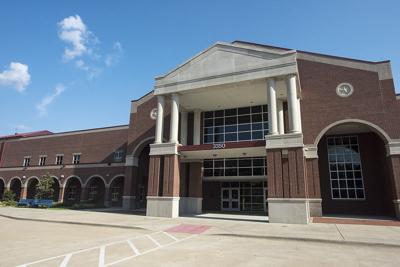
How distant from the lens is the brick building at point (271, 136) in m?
19.7

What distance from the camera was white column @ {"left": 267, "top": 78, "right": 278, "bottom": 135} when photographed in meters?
19.3

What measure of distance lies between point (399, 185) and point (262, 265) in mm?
18619

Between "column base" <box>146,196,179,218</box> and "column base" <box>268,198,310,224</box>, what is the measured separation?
7271 mm

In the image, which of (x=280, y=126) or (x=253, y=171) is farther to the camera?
(x=253, y=171)

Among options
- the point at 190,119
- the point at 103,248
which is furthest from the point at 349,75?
the point at 103,248

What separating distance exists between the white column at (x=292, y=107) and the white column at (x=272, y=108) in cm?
101

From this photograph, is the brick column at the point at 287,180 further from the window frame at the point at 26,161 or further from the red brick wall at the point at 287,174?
the window frame at the point at 26,161

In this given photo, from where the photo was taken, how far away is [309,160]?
22.7 m

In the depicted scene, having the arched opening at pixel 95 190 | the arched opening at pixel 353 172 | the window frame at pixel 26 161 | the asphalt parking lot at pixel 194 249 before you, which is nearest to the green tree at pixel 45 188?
the arched opening at pixel 95 190

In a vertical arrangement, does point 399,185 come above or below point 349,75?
below

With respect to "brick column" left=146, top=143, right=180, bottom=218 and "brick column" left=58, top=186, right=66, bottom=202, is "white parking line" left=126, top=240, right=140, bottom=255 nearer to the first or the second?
"brick column" left=146, top=143, right=180, bottom=218

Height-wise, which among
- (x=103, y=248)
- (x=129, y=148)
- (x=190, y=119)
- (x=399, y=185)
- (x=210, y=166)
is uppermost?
(x=190, y=119)

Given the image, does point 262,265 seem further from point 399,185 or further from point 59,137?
point 59,137

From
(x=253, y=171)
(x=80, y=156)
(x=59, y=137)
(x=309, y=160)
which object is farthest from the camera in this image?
(x=59, y=137)
